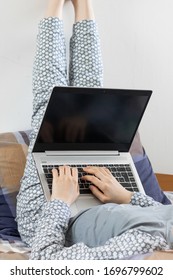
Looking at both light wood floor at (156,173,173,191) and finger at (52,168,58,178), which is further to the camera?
light wood floor at (156,173,173,191)

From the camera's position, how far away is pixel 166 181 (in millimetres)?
1885

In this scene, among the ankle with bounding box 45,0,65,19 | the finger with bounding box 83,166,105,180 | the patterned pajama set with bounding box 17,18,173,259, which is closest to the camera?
the patterned pajama set with bounding box 17,18,173,259

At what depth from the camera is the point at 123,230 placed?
998 millimetres

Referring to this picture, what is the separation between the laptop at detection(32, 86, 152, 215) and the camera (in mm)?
1248

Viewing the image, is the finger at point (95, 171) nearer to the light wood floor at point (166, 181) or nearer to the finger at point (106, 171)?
the finger at point (106, 171)

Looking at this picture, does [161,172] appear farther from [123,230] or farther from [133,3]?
[123,230]

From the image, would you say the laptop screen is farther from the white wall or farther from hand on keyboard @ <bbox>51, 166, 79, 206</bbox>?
the white wall

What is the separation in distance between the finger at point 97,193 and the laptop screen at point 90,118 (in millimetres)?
133

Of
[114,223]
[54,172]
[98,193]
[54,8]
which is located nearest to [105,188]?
[98,193]

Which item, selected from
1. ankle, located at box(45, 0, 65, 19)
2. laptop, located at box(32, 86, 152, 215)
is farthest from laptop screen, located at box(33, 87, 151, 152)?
ankle, located at box(45, 0, 65, 19)

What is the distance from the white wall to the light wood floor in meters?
0.08

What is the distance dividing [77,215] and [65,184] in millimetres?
99

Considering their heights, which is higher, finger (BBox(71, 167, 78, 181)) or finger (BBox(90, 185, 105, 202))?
finger (BBox(71, 167, 78, 181))
